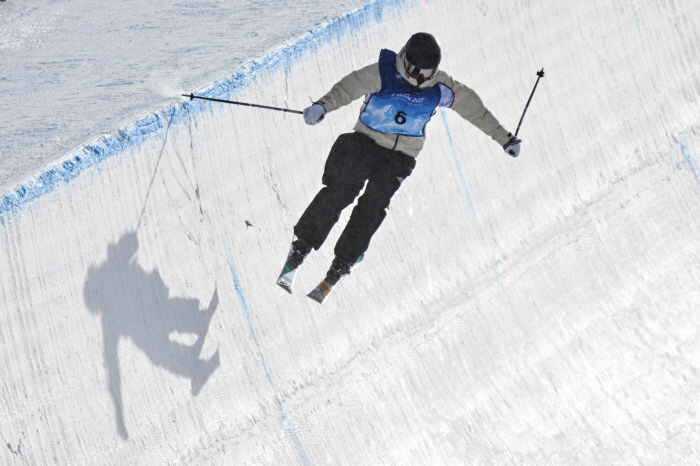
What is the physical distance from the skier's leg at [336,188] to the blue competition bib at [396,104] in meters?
0.13

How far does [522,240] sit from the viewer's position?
4410 millimetres

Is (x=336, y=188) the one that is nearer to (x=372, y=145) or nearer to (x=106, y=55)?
(x=372, y=145)

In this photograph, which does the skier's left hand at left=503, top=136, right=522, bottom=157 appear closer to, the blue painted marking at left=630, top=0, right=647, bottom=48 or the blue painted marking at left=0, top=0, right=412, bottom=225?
the blue painted marking at left=0, top=0, right=412, bottom=225

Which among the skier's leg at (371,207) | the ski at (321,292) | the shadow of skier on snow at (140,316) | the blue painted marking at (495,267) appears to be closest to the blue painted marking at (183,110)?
the shadow of skier on snow at (140,316)

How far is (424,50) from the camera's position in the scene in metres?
3.00

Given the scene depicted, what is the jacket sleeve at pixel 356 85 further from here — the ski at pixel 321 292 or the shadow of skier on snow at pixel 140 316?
the shadow of skier on snow at pixel 140 316

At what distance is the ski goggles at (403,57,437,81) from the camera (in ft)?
10.1

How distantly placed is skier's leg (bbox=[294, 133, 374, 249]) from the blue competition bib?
131 mm

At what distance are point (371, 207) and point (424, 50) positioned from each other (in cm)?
79

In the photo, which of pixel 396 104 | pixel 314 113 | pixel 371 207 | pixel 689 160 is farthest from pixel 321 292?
pixel 689 160

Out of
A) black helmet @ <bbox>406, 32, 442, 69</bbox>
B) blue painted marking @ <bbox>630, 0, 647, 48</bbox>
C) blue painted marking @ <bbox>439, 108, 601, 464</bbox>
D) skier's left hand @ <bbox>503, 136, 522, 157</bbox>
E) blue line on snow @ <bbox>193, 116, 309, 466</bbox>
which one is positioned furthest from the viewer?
blue painted marking @ <bbox>630, 0, 647, 48</bbox>

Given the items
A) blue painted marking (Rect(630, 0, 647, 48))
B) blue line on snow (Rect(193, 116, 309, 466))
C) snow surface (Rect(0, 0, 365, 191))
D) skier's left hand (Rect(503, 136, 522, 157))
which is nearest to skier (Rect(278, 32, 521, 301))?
skier's left hand (Rect(503, 136, 522, 157))

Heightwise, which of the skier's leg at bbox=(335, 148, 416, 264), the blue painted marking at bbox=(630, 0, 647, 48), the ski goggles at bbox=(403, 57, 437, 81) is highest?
the blue painted marking at bbox=(630, 0, 647, 48)

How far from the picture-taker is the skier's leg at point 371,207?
325 centimetres
